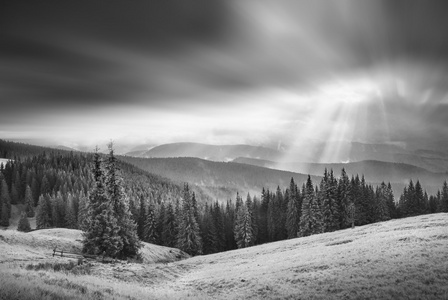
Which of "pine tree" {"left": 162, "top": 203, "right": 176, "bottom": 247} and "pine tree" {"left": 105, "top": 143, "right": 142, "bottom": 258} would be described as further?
"pine tree" {"left": 162, "top": 203, "right": 176, "bottom": 247}

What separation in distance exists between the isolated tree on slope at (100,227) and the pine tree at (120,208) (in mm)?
2434

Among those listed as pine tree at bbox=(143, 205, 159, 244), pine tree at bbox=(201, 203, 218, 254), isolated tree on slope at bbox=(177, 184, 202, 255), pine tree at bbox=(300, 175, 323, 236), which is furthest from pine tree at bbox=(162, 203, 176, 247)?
pine tree at bbox=(300, 175, 323, 236)

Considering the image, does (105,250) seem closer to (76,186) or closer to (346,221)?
(346,221)

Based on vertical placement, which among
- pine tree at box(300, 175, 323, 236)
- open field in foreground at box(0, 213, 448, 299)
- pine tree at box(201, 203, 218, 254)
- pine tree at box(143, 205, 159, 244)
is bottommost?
pine tree at box(201, 203, 218, 254)

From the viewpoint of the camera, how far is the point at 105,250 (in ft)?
Result: 136

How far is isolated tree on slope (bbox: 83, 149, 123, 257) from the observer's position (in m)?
41.1

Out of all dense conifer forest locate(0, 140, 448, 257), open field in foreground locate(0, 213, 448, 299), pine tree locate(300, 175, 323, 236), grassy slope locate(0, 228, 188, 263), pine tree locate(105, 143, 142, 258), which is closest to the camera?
open field in foreground locate(0, 213, 448, 299)

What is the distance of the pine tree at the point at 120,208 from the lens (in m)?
45.3

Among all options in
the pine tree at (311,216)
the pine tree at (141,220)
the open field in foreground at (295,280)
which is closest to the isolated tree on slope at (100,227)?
the open field in foreground at (295,280)

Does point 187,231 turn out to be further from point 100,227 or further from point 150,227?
point 100,227

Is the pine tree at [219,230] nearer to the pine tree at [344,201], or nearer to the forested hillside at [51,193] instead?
the forested hillside at [51,193]

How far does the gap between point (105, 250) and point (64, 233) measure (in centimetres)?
2769

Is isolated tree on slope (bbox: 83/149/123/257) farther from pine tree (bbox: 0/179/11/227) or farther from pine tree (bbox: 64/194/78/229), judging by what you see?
pine tree (bbox: 0/179/11/227)

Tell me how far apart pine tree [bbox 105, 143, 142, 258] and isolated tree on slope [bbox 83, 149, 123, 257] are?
95.8 inches
